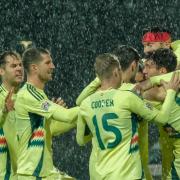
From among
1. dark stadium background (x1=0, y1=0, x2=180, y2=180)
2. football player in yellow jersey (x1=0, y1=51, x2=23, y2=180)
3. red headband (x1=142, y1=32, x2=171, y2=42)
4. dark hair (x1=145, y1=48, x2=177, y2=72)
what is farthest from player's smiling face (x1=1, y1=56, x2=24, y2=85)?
dark stadium background (x1=0, y1=0, x2=180, y2=180)

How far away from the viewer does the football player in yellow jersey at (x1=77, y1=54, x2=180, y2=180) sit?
8.91 metres

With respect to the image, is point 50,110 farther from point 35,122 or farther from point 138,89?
point 138,89

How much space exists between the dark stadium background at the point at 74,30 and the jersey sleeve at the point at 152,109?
6.96m

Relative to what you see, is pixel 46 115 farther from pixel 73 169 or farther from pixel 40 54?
pixel 73 169

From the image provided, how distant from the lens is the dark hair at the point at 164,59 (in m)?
9.44

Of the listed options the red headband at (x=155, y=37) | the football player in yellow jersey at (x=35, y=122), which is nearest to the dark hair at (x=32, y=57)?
the football player in yellow jersey at (x=35, y=122)

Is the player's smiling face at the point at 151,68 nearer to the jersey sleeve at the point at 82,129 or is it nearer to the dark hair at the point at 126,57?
the dark hair at the point at 126,57

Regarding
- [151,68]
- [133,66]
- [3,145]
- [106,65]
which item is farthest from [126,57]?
[3,145]

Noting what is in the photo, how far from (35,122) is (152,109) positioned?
1201 millimetres

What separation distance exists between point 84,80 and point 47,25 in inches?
37.4

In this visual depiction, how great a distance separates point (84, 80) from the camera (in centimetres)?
1625

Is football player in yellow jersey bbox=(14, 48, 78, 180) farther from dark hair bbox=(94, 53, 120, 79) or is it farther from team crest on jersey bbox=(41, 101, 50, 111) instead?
dark hair bbox=(94, 53, 120, 79)

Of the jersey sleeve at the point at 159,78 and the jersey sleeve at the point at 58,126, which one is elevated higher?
the jersey sleeve at the point at 159,78

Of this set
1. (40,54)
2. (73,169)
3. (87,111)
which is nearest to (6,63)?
(40,54)
